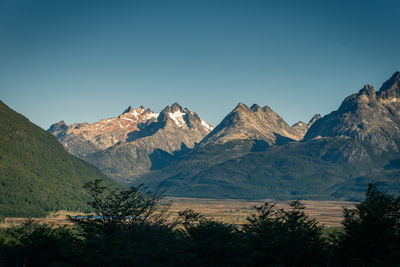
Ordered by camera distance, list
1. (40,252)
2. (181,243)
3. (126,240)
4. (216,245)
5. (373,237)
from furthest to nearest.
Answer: (216,245) → (40,252) → (181,243) → (373,237) → (126,240)

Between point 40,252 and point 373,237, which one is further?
point 40,252

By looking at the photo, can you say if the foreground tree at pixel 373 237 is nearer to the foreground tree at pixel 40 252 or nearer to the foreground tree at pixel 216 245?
the foreground tree at pixel 216 245

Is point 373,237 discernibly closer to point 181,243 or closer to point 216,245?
point 216,245

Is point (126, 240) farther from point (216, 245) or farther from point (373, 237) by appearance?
point (373, 237)

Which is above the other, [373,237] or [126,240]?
[373,237]

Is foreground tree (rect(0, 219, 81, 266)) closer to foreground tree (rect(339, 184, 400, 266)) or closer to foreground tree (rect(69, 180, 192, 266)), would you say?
foreground tree (rect(69, 180, 192, 266))

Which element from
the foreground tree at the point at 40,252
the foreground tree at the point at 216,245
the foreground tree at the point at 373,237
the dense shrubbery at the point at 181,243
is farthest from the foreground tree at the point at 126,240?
the foreground tree at the point at 373,237

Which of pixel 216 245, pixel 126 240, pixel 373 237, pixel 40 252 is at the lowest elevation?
pixel 40 252

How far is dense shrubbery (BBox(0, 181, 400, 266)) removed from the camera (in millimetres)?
62031

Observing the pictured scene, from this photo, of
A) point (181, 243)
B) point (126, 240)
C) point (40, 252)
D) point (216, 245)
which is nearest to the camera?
point (126, 240)

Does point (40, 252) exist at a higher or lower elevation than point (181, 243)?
lower

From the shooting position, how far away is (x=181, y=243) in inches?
2650

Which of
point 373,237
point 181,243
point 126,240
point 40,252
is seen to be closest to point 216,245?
point 181,243

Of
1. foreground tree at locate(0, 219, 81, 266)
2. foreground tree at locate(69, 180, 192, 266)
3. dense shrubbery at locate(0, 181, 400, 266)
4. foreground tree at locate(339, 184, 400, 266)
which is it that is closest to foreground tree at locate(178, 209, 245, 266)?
dense shrubbery at locate(0, 181, 400, 266)
